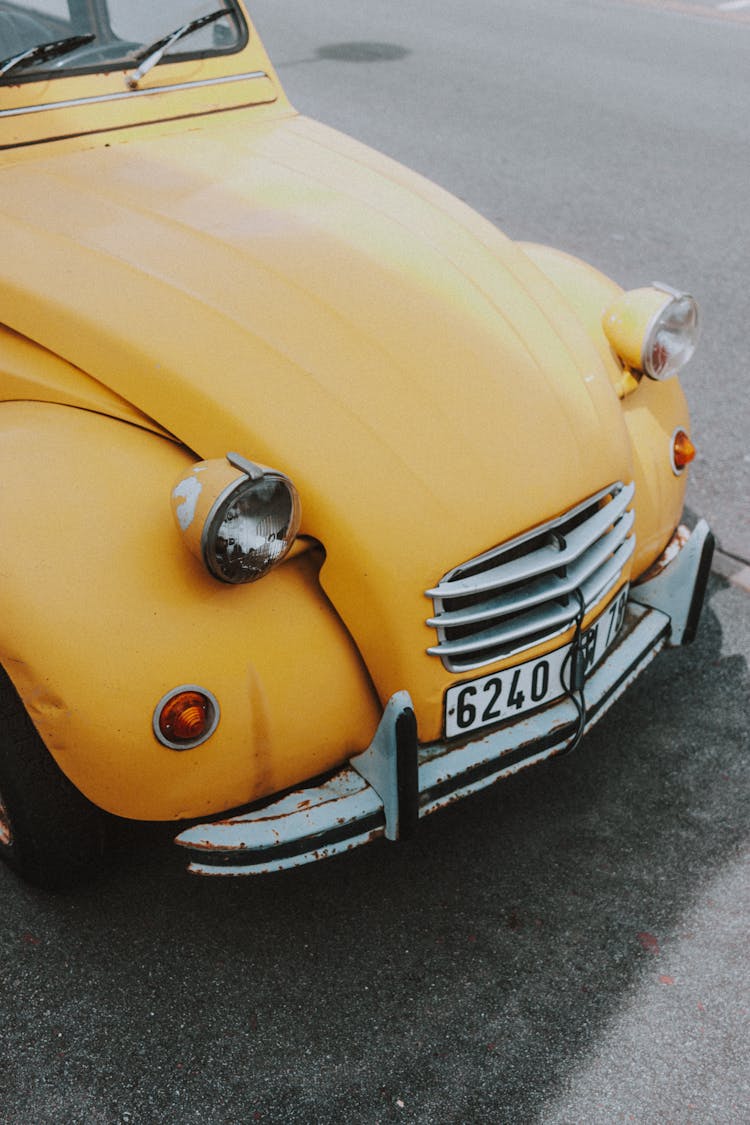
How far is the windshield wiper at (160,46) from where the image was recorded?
10.9ft

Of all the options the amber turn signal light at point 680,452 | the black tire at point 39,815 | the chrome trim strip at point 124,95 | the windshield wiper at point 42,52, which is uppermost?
the windshield wiper at point 42,52

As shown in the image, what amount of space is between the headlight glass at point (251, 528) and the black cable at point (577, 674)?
71cm

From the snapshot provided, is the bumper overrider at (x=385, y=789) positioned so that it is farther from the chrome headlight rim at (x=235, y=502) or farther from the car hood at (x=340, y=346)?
the chrome headlight rim at (x=235, y=502)

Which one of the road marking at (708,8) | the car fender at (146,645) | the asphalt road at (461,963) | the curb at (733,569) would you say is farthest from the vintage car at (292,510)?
the road marking at (708,8)

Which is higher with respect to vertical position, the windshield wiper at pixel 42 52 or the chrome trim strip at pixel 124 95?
the windshield wiper at pixel 42 52

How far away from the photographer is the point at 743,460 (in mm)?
4488

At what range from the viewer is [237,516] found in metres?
2.23

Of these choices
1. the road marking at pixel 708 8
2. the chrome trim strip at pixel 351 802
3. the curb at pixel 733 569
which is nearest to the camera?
→ the chrome trim strip at pixel 351 802

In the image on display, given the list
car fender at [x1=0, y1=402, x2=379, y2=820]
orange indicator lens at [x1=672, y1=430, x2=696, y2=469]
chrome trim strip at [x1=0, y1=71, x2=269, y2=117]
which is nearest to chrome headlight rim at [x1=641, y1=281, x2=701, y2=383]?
orange indicator lens at [x1=672, y1=430, x2=696, y2=469]

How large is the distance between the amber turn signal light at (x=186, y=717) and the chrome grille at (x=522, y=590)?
49 cm

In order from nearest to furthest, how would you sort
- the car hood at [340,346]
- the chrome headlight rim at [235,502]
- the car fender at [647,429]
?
the chrome headlight rim at [235,502], the car hood at [340,346], the car fender at [647,429]

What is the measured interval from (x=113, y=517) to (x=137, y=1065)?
1164 mm

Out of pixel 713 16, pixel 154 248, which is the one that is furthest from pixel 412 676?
pixel 713 16

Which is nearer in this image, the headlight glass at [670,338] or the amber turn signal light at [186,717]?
the amber turn signal light at [186,717]
